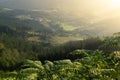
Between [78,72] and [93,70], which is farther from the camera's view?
[78,72]

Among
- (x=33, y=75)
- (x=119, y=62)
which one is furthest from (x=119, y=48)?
(x=33, y=75)

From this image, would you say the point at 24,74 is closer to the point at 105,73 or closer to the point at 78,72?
the point at 78,72

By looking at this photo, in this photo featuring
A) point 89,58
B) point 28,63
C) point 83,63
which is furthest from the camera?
point 28,63

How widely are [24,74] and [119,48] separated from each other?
16.1 feet

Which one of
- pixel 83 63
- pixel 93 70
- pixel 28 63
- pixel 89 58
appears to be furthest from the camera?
pixel 28 63

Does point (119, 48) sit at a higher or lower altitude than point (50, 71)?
higher

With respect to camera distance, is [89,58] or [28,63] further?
[28,63]

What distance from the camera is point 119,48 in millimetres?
14609

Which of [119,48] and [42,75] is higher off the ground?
[119,48]

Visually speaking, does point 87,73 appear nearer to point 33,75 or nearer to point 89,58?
point 89,58

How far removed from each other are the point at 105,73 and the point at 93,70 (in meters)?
0.48

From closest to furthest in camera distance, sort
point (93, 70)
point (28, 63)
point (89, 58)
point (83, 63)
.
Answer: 1. point (93, 70)
2. point (89, 58)
3. point (83, 63)
4. point (28, 63)

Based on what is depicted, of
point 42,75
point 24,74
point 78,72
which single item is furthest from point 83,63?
point 24,74

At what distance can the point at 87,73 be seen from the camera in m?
13.3
